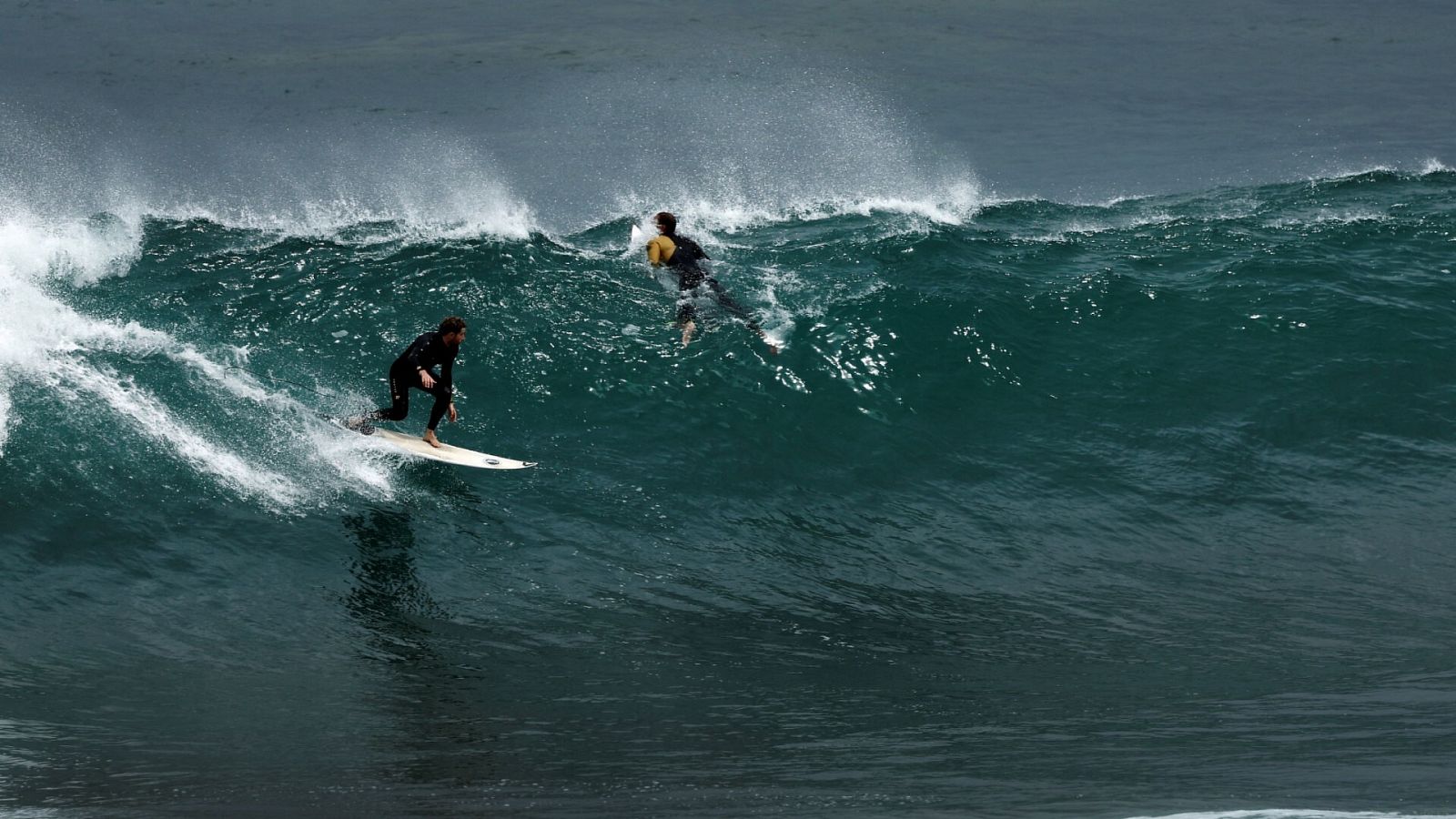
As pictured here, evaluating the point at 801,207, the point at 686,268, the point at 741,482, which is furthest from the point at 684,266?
the point at 801,207

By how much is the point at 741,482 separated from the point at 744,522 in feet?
2.68

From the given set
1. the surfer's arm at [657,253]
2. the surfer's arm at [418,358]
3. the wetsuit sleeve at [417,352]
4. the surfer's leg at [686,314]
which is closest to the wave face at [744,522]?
the surfer's leg at [686,314]

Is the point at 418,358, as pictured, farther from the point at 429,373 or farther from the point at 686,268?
the point at 686,268

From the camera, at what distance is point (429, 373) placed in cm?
1217

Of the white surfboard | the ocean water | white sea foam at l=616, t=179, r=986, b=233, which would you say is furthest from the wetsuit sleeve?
white sea foam at l=616, t=179, r=986, b=233

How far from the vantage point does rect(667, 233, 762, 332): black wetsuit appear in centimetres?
1562

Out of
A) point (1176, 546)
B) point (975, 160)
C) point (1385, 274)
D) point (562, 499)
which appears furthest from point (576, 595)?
point (975, 160)

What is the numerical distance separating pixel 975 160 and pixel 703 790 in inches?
736

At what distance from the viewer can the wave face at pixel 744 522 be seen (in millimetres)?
7852

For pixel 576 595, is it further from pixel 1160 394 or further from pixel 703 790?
pixel 1160 394

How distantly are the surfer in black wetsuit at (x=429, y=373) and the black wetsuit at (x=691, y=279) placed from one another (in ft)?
13.1

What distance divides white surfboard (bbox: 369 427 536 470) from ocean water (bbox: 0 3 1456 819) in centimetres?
17

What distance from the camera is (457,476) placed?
1243 cm

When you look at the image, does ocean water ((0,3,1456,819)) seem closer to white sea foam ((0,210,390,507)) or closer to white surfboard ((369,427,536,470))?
white sea foam ((0,210,390,507))
